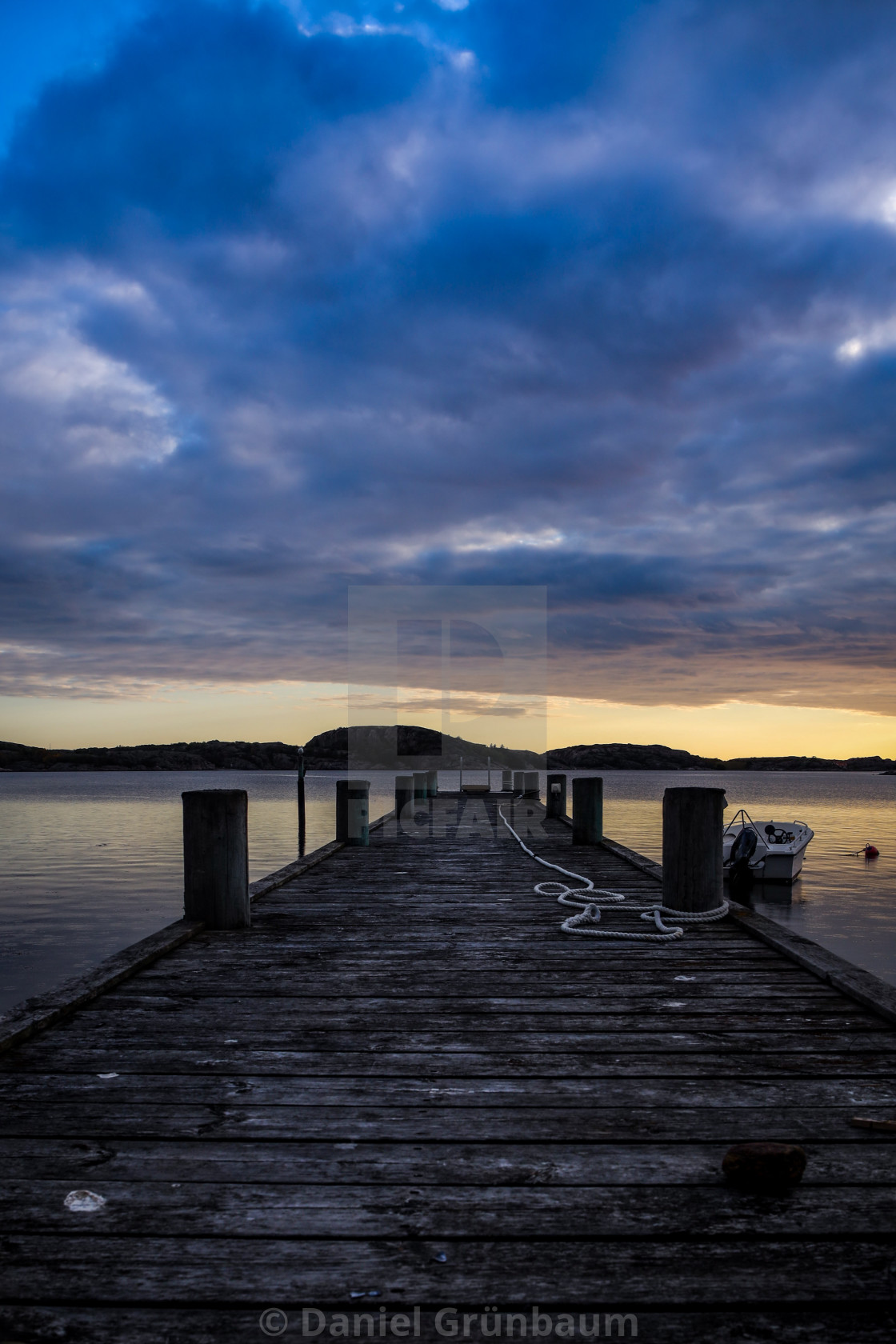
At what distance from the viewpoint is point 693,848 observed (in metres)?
6.01

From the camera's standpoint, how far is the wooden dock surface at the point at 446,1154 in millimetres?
1964

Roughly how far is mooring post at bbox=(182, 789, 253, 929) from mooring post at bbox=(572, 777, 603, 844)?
268 inches

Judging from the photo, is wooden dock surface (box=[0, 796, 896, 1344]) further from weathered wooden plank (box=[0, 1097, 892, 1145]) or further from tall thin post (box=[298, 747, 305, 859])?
tall thin post (box=[298, 747, 305, 859])

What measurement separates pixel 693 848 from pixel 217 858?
11.9ft

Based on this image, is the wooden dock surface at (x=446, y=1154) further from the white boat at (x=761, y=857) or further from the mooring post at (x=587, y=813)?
the white boat at (x=761, y=857)

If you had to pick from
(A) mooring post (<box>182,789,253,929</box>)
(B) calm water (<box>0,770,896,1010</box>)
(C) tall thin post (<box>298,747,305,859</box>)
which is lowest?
(B) calm water (<box>0,770,896,1010</box>)

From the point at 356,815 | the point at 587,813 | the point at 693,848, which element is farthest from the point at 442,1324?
the point at 356,815

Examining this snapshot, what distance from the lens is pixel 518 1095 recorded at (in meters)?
3.07

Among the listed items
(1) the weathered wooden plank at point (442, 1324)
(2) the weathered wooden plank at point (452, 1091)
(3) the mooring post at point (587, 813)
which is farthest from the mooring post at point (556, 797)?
(1) the weathered wooden plank at point (442, 1324)

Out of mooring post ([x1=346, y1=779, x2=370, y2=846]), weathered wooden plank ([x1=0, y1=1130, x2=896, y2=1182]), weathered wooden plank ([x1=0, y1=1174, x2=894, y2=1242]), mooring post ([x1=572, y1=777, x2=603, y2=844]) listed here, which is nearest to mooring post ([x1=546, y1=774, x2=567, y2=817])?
mooring post ([x1=572, y1=777, x2=603, y2=844])

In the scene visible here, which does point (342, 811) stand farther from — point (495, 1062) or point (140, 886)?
point (140, 886)

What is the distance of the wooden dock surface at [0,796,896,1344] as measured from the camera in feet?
6.44

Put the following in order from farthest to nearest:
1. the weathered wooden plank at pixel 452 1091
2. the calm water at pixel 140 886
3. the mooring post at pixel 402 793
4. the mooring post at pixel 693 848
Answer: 1. the mooring post at pixel 402 793
2. the calm water at pixel 140 886
3. the mooring post at pixel 693 848
4. the weathered wooden plank at pixel 452 1091

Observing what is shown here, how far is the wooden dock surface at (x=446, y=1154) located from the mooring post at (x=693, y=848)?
4.10 ft
